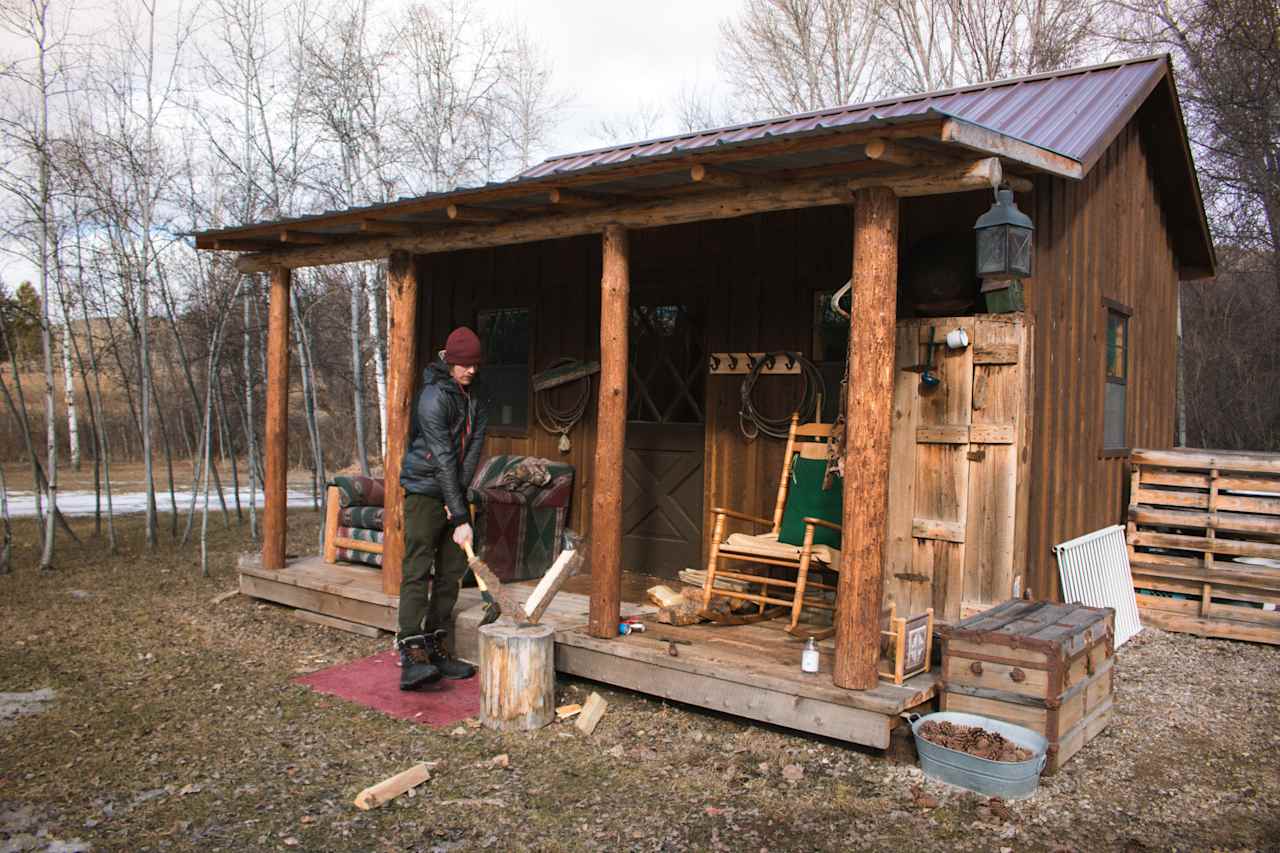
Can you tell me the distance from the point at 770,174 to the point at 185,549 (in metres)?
7.44

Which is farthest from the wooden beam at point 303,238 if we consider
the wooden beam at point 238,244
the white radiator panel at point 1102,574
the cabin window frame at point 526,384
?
the white radiator panel at point 1102,574

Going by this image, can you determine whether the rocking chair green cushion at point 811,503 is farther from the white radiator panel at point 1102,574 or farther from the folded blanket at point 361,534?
the folded blanket at point 361,534

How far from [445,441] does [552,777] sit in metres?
1.75

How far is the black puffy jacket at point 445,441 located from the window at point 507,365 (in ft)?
8.31

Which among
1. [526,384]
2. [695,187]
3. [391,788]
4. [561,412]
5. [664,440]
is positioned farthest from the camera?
[526,384]

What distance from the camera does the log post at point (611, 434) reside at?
4.88 meters

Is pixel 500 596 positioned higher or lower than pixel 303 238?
lower

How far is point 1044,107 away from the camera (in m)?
6.12

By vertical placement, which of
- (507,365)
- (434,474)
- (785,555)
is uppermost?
(507,365)

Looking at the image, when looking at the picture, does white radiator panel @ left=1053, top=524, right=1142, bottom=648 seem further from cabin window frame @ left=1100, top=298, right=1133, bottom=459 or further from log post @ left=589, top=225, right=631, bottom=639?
log post @ left=589, top=225, right=631, bottom=639

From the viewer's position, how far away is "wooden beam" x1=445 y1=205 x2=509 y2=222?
5262 mm

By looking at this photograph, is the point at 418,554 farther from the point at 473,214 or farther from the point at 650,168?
the point at 650,168

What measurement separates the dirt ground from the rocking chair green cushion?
1.20m

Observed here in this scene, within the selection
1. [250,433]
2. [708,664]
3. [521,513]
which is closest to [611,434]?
[708,664]
